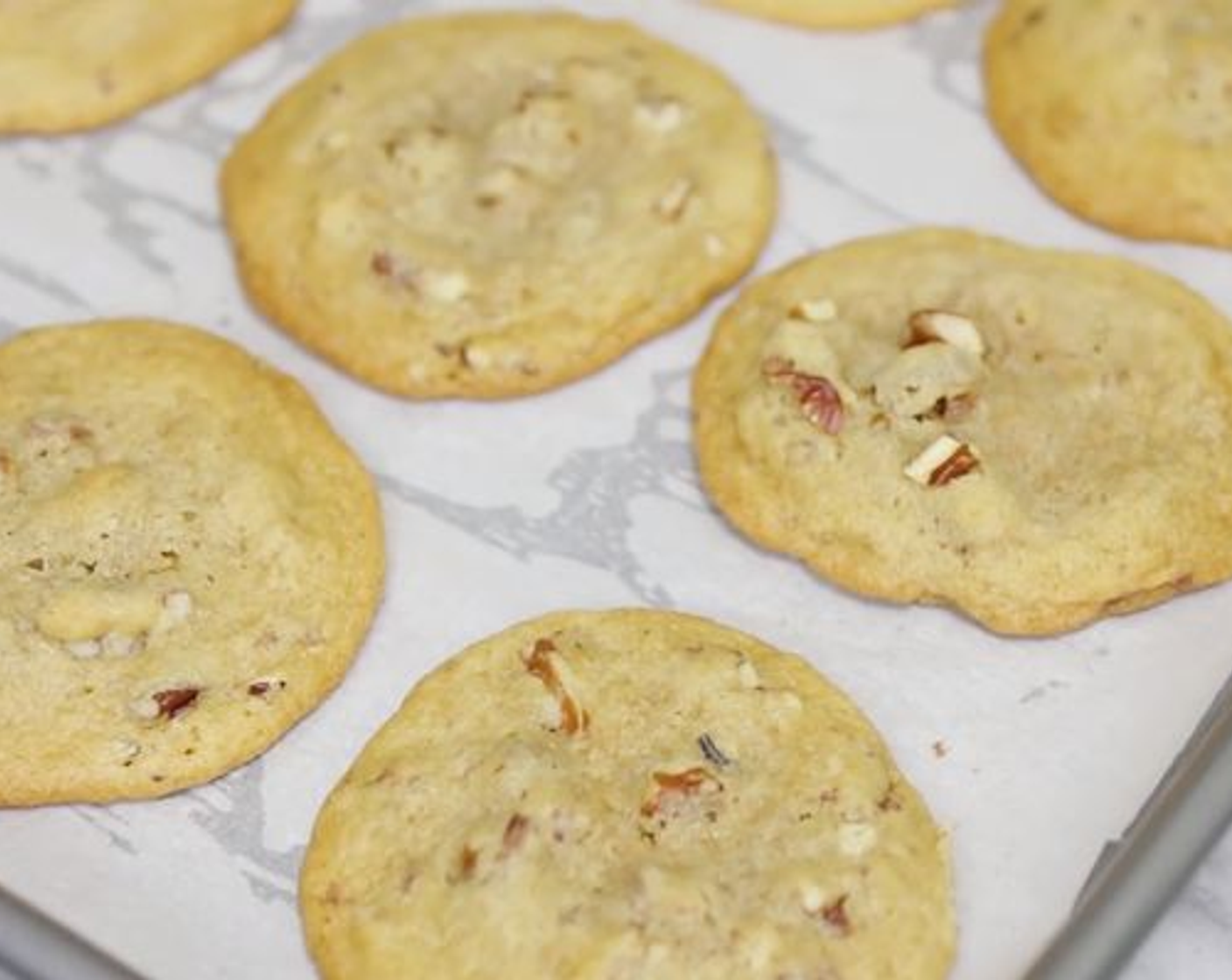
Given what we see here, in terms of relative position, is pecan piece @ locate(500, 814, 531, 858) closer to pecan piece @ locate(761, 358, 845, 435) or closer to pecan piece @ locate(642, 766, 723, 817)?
pecan piece @ locate(642, 766, 723, 817)

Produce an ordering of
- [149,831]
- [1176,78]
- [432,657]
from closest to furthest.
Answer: [149,831], [432,657], [1176,78]

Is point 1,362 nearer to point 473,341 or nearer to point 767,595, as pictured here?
point 473,341

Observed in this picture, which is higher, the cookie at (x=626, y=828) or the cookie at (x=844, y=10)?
the cookie at (x=844, y=10)

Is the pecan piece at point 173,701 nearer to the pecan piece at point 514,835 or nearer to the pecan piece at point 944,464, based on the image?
the pecan piece at point 514,835

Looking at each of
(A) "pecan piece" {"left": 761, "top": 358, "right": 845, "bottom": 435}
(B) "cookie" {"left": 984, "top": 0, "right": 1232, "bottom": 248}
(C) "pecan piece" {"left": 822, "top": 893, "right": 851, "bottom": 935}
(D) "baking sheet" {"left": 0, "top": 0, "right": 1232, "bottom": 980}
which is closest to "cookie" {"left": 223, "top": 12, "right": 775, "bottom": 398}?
(D) "baking sheet" {"left": 0, "top": 0, "right": 1232, "bottom": 980}

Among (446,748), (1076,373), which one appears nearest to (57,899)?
(446,748)

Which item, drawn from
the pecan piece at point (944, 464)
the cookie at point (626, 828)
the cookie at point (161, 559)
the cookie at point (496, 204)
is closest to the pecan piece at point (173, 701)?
the cookie at point (161, 559)
